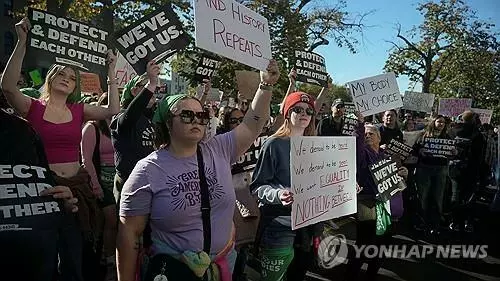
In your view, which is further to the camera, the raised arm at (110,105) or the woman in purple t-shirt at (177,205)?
the raised arm at (110,105)

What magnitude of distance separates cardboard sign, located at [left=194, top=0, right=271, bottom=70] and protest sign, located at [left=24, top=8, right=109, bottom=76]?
117 cm

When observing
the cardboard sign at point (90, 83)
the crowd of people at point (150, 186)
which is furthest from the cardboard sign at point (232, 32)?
the cardboard sign at point (90, 83)

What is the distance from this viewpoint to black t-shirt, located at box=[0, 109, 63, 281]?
212 centimetres

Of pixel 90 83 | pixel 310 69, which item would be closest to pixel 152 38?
pixel 310 69

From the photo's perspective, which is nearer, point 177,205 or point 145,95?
point 177,205

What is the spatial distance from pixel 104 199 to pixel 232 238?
6.05ft

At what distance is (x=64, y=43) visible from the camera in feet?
11.9

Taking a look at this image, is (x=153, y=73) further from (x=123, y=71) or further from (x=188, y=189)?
(x=123, y=71)

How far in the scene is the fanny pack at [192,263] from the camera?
7.27 ft

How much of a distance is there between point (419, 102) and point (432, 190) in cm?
730

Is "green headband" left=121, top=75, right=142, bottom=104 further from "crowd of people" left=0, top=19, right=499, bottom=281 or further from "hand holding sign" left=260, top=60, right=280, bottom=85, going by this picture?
"hand holding sign" left=260, top=60, right=280, bottom=85

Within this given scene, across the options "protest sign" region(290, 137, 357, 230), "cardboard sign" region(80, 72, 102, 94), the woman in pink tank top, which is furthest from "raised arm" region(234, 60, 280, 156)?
"cardboard sign" region(80, 72, 102, 94)

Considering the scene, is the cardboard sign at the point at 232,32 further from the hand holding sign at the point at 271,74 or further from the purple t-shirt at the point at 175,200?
the purple t-shirt at the point at 175,200

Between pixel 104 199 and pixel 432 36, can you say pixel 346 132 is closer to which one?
pixel 104 199
